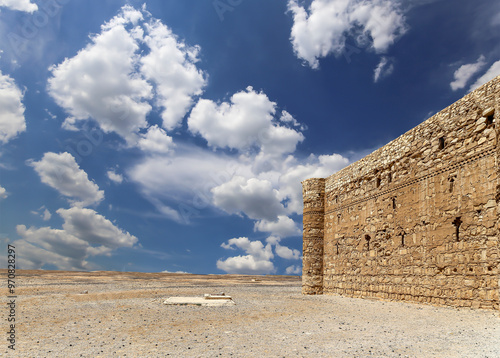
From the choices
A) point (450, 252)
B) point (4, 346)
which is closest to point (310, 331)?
point (4, 346)

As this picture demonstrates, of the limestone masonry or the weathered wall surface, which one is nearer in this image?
the limestone masonry

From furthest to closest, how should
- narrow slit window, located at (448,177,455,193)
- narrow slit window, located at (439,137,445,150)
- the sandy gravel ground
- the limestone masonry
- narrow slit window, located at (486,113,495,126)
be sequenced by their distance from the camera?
narrow slit window, located at (439,137,445,150) → narrow slit window, located at (448,177,455,193) → narrow slit window, located at (486,113,495,126) → the limestone masonry → the sandy gravel ground

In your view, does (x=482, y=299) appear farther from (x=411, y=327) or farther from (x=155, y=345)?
(x=155, y=345)

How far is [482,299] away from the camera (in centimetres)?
1073

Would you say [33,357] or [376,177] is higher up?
[376,177]

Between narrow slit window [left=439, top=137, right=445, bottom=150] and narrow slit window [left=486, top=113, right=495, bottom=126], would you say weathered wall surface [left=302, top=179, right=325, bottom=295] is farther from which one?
narrow slit window [left=486, top=113, right=495, bottom=126]

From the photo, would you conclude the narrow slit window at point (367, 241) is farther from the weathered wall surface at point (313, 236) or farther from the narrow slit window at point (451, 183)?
the narrow slit window at point (451, 183)

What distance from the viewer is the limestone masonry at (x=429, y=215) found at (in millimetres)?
11016

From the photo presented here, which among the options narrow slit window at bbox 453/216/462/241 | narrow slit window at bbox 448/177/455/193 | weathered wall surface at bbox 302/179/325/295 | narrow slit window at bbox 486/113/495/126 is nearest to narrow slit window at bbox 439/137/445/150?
narrow slit window at bbox 448/177/455/193

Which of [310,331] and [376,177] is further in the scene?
[376,177]

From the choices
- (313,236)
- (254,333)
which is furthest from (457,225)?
(313,236)

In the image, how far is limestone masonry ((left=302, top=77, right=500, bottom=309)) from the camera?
36.1 feet

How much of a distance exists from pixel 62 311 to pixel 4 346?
509 cm

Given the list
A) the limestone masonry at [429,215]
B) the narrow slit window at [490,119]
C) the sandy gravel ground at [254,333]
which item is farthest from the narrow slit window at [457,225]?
the narrow slit window at [490,119]
